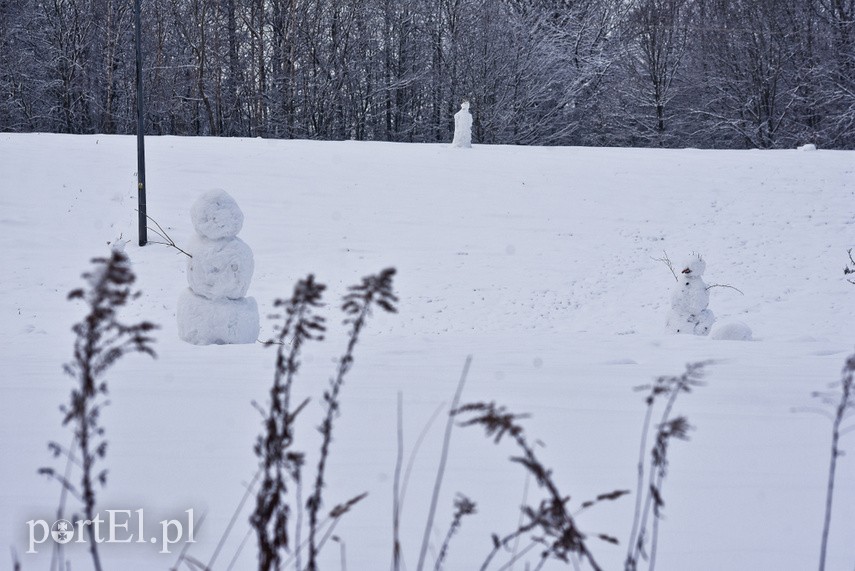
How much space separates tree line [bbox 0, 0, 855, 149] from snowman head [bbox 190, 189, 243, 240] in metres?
20.1

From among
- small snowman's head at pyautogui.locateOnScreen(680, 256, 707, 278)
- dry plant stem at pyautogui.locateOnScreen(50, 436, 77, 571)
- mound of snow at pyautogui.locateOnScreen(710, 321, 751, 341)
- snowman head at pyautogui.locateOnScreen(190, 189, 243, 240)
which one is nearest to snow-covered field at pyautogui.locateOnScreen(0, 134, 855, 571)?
dry plant stem at pyautogui.locateOnScreen(50, 436, 77, 571)

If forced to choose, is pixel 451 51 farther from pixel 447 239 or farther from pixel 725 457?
pixel 725 457

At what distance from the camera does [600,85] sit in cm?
2836

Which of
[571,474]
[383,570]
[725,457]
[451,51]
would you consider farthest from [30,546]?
[451,51]

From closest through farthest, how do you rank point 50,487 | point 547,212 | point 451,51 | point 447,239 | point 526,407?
point 50,487
point 526,407
point 447,239
point 547,212
point 451,51

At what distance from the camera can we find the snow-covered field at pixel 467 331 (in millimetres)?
2557

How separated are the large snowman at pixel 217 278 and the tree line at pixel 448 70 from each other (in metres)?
20.2

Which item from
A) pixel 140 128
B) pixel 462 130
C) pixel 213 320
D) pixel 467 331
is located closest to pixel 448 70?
pixel 462 130

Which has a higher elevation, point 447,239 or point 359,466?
point 447,239

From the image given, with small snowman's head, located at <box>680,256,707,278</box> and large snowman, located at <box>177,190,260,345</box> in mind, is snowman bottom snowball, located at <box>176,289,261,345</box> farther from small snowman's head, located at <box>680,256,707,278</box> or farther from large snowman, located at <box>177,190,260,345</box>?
small snowman's head, located at <box>680,256,707,278</box>

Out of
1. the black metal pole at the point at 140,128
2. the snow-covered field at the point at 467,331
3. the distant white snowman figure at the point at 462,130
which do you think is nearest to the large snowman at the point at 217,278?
the snow-covered field at the point at 467,331

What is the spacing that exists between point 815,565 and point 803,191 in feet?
50.5

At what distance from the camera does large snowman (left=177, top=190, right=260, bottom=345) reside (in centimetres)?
695

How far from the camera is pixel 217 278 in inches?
277
